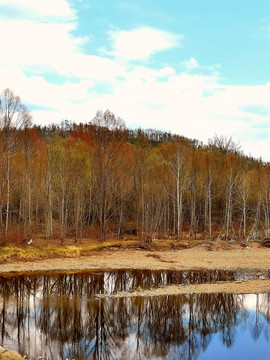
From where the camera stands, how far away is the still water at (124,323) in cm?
1143

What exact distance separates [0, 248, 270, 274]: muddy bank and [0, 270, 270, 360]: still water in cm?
362

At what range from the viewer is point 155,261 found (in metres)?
26.9

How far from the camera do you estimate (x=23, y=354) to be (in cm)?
1065

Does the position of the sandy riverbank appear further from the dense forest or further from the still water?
the dense forest

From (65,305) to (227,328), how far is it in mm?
6323

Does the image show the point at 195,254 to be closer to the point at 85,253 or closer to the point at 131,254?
the point at 131,254

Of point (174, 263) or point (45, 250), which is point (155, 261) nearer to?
point (174, 263)

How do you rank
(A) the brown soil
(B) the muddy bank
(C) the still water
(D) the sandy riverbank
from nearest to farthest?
(C) the still water, (D) the sandy riverbank, (A) the brown soil, (B) the muddy bank

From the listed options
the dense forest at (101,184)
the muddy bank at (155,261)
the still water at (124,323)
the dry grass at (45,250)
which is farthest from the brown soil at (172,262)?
the dense forest at (101,184)

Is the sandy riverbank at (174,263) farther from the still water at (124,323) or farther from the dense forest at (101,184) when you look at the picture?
the dense forest at (101,184)

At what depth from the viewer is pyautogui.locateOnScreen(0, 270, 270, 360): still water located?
11430 millimetres

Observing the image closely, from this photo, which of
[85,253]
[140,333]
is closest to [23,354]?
[140,333]

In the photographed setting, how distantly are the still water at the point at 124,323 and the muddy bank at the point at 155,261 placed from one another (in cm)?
362

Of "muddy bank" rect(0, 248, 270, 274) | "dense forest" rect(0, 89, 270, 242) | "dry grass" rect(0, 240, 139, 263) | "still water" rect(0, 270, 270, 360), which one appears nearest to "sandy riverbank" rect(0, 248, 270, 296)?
"muddy bank" rect(0, 248, 270, 274)
